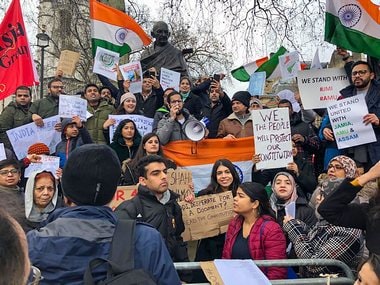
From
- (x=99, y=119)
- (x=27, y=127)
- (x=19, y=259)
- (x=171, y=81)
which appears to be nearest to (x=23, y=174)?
(x=27, y=127)

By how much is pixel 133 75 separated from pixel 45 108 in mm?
1584

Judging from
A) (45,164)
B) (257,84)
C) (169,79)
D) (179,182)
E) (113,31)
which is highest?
(113,31)

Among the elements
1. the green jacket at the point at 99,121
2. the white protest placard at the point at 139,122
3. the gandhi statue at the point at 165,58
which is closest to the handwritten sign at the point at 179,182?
the white protest placard at the point at 139,122

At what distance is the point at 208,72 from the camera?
29.2 meters

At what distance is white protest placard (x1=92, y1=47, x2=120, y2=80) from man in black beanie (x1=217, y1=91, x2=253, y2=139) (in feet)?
7.62

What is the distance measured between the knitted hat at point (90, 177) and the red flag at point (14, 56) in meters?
5.47

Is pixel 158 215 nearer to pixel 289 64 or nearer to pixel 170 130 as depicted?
pixel 170 130

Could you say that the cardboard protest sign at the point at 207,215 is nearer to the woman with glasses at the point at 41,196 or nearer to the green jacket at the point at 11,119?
the woman with glasses at the point at 41,196

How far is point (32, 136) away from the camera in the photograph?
686cm

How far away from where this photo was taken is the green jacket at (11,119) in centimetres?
734

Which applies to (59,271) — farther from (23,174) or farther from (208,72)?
(208,72)

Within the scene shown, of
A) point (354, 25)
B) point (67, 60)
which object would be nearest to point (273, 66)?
point (354, 25)

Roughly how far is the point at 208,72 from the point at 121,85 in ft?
69.8

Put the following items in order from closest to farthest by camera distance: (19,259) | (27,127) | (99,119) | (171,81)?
(19,259) → (27,127) → (99,119) → (171,81)
